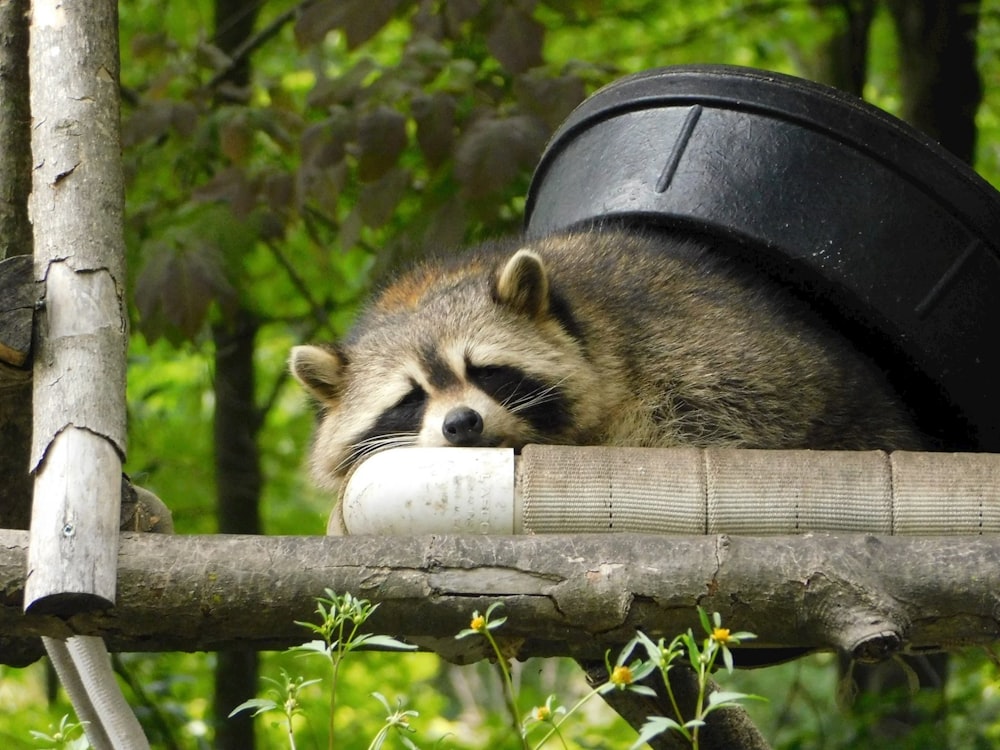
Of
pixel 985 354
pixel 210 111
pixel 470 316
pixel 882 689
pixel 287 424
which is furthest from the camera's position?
pixel 287 424

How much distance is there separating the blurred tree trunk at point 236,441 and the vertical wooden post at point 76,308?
392 centimetres

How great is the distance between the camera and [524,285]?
4.62 m

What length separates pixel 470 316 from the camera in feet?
15.5

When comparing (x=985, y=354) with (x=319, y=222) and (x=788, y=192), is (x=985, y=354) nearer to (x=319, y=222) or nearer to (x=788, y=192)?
(x=788, y=192)

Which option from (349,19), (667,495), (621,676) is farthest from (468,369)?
(621,676)

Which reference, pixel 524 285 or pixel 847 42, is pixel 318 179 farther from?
pixel 847 42

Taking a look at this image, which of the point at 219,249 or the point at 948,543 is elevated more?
the point at 219,249

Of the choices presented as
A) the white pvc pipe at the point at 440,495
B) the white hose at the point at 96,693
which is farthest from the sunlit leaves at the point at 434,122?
the white hose at the point at 96,693

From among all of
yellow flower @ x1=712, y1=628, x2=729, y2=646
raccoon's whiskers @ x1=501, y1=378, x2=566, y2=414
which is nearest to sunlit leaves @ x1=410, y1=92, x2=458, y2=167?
raccoon's whiskers @ x1=501, y1=378, x2=566, y2=414

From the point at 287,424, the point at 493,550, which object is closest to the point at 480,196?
the point at 493,550

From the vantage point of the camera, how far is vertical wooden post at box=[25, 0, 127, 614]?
2.83 m

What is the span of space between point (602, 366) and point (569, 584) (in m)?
1.90

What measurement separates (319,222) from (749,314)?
3.78 m

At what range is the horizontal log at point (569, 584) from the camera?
2.76m
